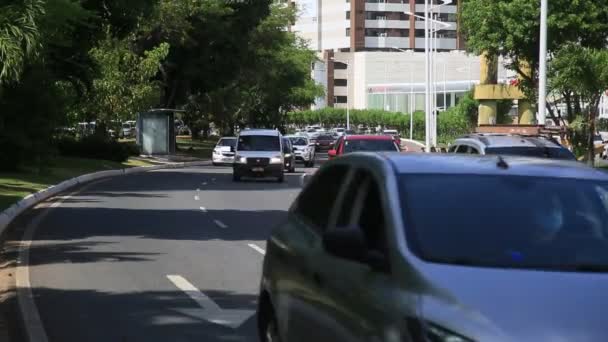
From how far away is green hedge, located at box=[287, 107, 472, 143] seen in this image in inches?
3585

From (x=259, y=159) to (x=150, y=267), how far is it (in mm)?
26841

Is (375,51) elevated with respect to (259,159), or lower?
elevated

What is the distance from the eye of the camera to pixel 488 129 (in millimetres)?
28219

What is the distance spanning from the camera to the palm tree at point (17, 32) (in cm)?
1811

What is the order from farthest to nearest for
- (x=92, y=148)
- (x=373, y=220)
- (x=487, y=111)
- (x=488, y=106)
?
(x=92, y=148) < (x=488, y=106) < (x=487, y=111) < (x=373, y=220)

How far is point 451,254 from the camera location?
5797mm

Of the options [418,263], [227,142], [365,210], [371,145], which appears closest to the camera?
[418,263]

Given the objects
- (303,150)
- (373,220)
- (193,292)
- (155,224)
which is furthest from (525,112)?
(373,220)

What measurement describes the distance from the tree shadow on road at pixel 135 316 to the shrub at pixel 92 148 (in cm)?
4292

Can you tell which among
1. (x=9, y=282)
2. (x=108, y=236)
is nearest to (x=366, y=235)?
(x=9, y=282)

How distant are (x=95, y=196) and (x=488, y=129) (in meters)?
11.5

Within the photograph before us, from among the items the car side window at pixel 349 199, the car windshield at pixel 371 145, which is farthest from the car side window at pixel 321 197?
the car windshield at pixel 371 145

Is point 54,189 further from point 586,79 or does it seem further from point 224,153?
point 224,153

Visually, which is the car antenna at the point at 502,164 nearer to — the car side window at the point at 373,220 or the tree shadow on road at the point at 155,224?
the car side window at the point at 373,220
